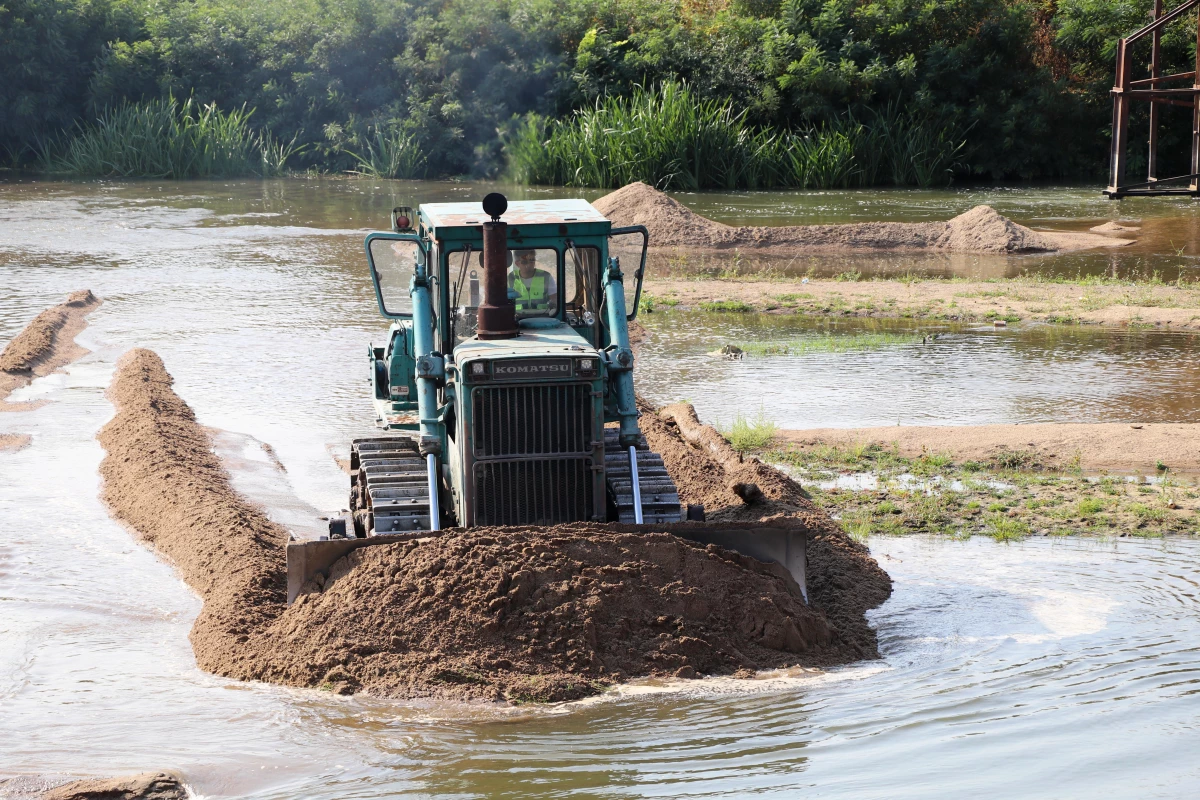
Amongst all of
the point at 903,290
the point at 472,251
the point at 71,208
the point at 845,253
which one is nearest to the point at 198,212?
the point at 71,208

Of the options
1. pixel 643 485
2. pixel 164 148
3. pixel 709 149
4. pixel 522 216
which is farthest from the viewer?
pixel 164 148

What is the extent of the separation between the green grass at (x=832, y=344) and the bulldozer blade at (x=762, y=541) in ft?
30.2

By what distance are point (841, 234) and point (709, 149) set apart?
1018cm

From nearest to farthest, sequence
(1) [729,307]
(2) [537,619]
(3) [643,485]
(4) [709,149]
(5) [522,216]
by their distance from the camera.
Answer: (2) [537,619] → (3) [643,485] → (5) [522,216] → (1) [729,307] → (4) [709,149]

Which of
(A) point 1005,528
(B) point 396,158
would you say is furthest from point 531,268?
(B) point 396,158

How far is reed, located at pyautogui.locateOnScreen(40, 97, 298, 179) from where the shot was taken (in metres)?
39.3

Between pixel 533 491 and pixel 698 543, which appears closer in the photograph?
pixel 698 543

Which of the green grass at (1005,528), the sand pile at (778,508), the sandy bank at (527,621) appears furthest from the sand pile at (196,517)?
the green grass at (1005,528)

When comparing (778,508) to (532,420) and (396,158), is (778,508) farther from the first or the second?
(396,158)

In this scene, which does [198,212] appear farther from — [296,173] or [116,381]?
[116,381]

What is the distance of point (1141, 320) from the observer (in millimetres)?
18609

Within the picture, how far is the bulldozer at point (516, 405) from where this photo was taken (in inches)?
318

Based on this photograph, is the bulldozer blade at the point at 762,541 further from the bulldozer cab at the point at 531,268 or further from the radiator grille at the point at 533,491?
the bulldozer cab at the point at 531,268

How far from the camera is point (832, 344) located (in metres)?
17.8
